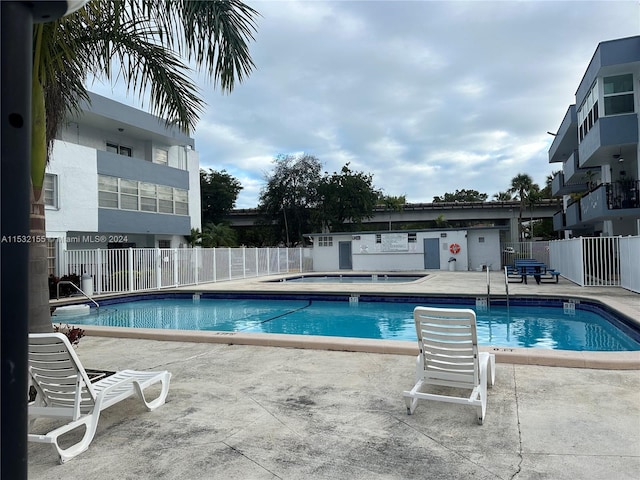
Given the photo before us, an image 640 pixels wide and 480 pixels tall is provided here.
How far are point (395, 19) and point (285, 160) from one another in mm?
32120

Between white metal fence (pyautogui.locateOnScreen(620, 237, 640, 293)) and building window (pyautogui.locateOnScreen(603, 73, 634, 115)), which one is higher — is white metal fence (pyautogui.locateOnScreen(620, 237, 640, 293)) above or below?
below

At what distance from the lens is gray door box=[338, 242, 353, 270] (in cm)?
2995

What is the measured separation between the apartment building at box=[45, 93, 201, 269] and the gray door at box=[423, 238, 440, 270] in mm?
15199

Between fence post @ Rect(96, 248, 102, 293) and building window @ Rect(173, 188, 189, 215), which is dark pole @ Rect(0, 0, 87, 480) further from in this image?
building window @ Rect(173, 188, 189, 215)

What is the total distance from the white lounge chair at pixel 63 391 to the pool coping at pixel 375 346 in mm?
3331

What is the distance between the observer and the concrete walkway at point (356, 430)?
3.10 metres

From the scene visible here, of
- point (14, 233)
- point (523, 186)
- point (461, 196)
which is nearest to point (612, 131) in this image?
point (14, 233)

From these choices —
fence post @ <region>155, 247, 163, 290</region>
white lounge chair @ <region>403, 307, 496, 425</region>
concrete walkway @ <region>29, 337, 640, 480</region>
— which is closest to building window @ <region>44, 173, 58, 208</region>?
fence post @ <region>155, 247, 163, 290</region>

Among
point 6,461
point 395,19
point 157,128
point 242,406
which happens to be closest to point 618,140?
point 395,19

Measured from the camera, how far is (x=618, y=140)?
56.2ft

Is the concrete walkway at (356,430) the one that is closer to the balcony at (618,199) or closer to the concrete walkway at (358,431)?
the concrete walkway at (358,431)

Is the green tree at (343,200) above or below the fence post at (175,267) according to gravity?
above

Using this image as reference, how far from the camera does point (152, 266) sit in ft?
Result: 59.9

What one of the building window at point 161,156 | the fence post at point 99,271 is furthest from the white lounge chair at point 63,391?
the building window at point 161,156
